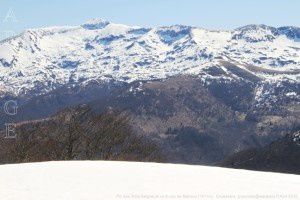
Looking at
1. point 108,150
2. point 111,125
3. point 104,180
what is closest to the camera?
point 104,180

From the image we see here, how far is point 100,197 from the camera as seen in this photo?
40.5ft

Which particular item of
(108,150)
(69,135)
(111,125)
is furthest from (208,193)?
(111,125)

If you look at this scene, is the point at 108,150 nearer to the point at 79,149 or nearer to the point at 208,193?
the point at 79,149

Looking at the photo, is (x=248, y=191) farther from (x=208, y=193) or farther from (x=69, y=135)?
(x=69, y=135)

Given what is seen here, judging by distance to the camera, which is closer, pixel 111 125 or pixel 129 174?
pixel 129 174

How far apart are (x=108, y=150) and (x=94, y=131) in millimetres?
3550

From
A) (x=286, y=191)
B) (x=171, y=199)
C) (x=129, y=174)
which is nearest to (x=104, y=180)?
(x=129, y=174)

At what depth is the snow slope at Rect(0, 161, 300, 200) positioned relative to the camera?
12.7 metres

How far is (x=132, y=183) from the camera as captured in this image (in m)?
14.5

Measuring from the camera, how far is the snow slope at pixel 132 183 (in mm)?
12721

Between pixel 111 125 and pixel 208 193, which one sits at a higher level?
pixel 208 193

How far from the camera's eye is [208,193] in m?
13.5

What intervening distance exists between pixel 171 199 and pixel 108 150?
4991 centimetres

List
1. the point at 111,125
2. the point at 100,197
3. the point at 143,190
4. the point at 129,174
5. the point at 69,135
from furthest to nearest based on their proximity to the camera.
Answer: the point at 111,125 < the point at 69,135 < the point at 129,174 < the point at 143,190 < the point at 100,197
